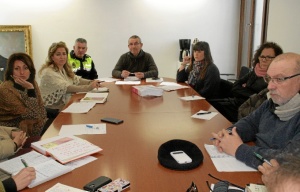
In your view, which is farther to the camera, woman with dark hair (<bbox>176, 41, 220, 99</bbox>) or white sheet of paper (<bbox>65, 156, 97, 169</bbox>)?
woman with dark hair (<bbox>176, 41, 220, 99</bbox>)

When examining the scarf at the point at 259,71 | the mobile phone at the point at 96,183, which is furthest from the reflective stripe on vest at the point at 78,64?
the mobile phone at the point at 96,183

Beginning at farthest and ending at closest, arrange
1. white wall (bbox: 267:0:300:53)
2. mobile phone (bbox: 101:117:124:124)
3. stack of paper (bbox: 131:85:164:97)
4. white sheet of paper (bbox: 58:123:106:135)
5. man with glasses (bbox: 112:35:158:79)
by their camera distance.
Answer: man with glasses (bbox: 112:35:158:79), white wall (bbox: 267:0:300:53), stack of paper (bbox: 131:85:164:97), mobile phone (bbox: 101:117:124:124), white sheet of paper (bbox: 58:123:106:135)

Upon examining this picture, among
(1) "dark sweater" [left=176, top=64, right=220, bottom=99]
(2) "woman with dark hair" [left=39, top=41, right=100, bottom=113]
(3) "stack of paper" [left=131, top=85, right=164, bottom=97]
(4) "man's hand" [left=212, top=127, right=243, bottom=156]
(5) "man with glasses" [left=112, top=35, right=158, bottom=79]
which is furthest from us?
(5) "man with glasses" [left=112, top=35, right=158, bottom=79]

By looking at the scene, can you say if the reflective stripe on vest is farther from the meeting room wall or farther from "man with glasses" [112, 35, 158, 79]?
the meeting room wall

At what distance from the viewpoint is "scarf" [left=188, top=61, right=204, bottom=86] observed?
3908 millimetres

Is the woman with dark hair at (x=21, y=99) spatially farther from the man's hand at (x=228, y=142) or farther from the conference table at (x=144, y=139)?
the man's hand at (x=228, y=142)

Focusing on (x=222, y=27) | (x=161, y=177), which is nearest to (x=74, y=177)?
(x=161, y=177)

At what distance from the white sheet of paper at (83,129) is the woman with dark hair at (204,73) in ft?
6.21

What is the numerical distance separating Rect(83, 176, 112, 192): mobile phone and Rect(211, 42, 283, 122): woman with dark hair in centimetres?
192

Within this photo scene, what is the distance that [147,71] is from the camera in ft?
15.7

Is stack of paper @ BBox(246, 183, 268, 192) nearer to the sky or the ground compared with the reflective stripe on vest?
nearer to the ground

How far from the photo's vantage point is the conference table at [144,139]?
52.2 inches

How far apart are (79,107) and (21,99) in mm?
477

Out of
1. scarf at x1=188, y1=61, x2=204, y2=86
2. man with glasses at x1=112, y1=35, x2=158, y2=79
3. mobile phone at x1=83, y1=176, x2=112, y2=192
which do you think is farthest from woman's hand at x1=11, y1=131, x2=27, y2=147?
man with glasses at x1=112, y1=35, x2=158, y2=79
